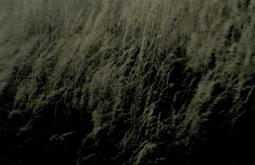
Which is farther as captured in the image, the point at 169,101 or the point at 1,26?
the point at 1,26

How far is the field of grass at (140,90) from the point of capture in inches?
65.8

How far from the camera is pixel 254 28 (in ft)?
5.51

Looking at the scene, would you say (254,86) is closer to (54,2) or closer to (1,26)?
(54,2)

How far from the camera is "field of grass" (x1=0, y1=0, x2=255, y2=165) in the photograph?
167cm

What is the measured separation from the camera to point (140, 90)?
169 cm

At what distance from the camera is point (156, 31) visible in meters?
1.71

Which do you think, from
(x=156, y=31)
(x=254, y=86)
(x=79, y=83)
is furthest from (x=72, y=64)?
(x=254, y=86)

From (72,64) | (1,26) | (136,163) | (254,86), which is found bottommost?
(136,163)

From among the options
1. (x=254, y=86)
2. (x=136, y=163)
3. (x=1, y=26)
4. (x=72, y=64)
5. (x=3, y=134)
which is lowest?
(x=136, y=163)

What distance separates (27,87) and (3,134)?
0.66ft

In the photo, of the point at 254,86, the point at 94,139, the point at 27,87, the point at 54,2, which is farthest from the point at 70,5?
the point at 254,86

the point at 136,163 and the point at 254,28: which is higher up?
the point at 254,28

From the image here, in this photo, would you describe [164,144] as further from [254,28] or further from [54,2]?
[54,2]

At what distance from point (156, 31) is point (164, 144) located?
1.39ft
